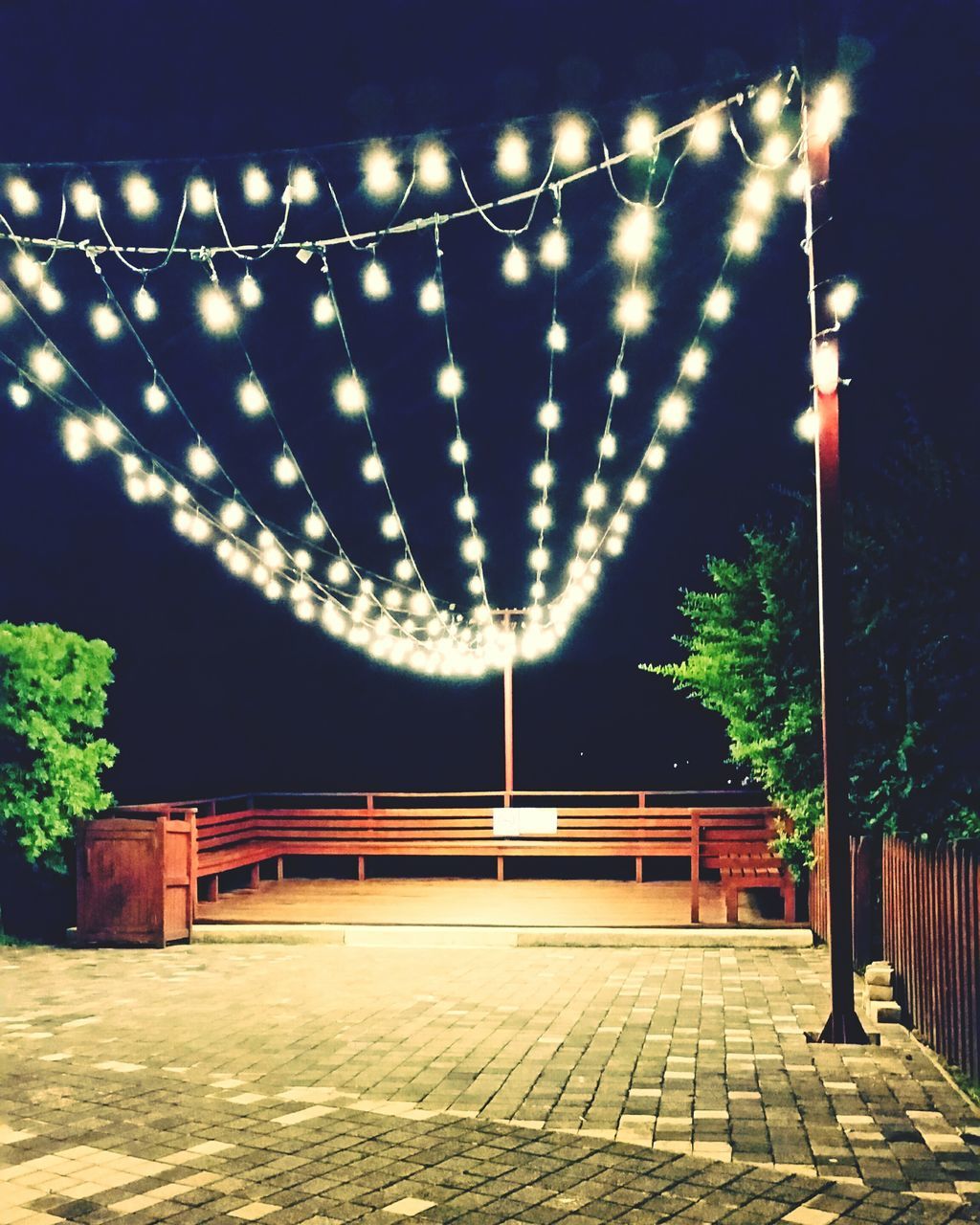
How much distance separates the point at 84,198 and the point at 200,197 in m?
0.73

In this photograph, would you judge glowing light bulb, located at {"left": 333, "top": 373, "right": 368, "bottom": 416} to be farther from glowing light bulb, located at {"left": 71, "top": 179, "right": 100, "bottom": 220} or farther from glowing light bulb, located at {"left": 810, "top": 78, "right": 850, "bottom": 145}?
glowing light bulb, located at {"left": 810, "top": 78, "right": 850, "bottom": 145}

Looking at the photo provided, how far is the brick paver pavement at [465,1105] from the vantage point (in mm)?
4367

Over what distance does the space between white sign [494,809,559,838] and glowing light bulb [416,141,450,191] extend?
29.6 feet

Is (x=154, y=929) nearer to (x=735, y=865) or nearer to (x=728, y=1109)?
(x=735, y=865)

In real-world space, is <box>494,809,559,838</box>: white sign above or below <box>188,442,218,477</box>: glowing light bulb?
below

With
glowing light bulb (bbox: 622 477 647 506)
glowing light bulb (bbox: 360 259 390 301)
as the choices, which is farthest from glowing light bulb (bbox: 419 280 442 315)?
glowing light bulb (bbox: 622 477 647 506)

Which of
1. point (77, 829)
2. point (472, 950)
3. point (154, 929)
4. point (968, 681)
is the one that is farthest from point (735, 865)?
point (77, 829)

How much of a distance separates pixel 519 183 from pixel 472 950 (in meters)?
7.04

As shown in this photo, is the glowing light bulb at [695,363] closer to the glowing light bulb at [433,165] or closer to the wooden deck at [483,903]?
the glowing light bulb at [433,165]

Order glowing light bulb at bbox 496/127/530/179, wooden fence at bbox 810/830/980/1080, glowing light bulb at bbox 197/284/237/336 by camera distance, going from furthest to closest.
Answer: glowing light bulb at bbox 197/284/237/336 < glowing light bulb at bbox 496/127/530/179 < wooden fence at bbox 810/830/980/1080

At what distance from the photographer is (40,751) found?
1188cm

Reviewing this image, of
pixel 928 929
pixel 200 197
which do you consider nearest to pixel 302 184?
pixel 200 197

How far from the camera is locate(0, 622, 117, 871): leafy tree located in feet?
38.3

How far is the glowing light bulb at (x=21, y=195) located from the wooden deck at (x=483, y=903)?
744cm
